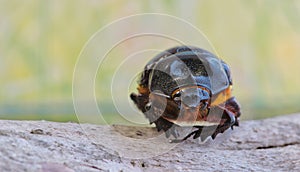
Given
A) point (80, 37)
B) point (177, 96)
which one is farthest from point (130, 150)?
point (80, 37)

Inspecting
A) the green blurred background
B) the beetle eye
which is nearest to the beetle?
the beetle eye

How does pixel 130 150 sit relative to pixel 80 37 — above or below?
below

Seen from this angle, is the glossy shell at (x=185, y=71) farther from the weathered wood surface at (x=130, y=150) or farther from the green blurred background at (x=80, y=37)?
the green blurred background at (x=80, y=37)

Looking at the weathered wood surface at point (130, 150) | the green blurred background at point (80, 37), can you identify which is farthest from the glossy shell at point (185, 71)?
the green blurred background at point (80, 37)

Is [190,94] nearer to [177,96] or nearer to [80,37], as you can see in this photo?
[177,96]

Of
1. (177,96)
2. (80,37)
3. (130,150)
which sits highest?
(80,37)

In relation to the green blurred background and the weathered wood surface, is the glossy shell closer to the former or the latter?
the weathered wood surface

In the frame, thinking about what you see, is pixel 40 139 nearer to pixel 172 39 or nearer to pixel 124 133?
pixel 124 133

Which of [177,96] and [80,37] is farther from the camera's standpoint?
[80,37]
